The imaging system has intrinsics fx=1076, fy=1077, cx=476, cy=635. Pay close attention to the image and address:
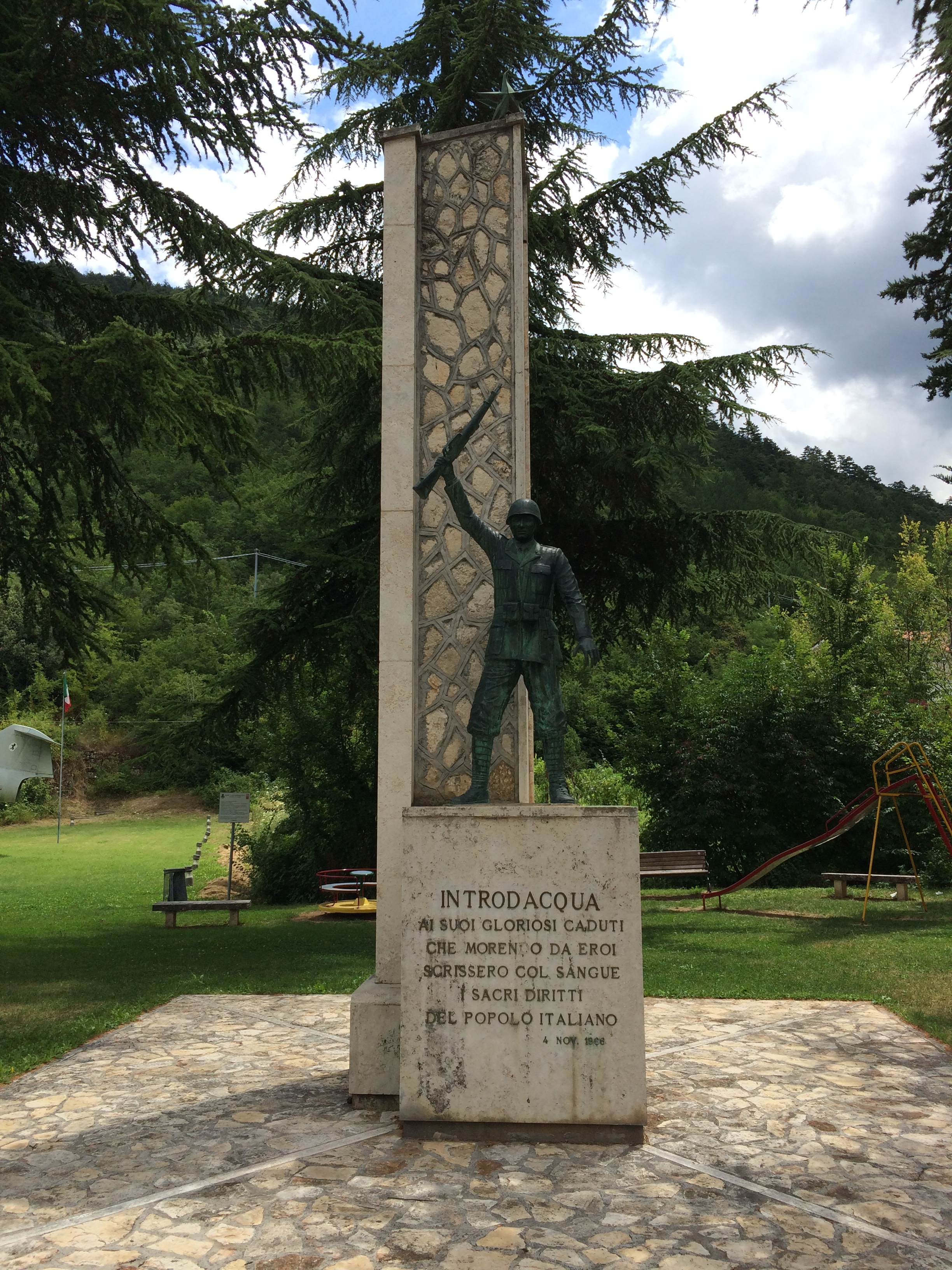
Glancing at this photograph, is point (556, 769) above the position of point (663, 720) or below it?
below

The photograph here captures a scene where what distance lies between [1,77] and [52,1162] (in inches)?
371

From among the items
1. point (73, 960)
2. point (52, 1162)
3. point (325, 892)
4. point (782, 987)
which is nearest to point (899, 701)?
point (325, 892)

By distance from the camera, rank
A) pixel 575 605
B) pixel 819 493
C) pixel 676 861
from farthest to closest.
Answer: pixel 819 493 < pixel 676 861 < pixel 575 605

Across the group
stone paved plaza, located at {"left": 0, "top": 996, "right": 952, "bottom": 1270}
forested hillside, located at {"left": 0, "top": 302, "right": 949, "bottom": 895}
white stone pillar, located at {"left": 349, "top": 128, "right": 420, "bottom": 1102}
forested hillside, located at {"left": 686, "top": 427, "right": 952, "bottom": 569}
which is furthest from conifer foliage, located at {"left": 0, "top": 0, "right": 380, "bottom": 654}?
forested hillside, located at {"left": 686, "top": 427, "right": 952, "bottom": 569}

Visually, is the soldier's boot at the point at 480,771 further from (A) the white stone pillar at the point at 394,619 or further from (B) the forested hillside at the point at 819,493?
(B) the forested hillside at the point at 819,493

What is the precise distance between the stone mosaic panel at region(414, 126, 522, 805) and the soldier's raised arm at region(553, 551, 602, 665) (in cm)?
73

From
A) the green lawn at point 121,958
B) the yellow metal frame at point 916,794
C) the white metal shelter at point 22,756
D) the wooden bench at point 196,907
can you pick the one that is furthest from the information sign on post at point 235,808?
the white metal shelter at point 22,756

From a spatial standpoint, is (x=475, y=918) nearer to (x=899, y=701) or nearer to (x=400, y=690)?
(x=400, y=690)

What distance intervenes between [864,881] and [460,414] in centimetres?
1319

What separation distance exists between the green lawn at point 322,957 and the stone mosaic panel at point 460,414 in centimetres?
355

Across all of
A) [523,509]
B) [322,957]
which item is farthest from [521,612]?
[322,957]

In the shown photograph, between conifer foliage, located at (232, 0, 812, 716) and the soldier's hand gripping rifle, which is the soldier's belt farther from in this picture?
conifer foliage, located at (232, 0, 812, 716)

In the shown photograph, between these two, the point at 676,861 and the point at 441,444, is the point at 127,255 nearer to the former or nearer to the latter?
the point at 441,444

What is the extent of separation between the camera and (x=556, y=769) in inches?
241
